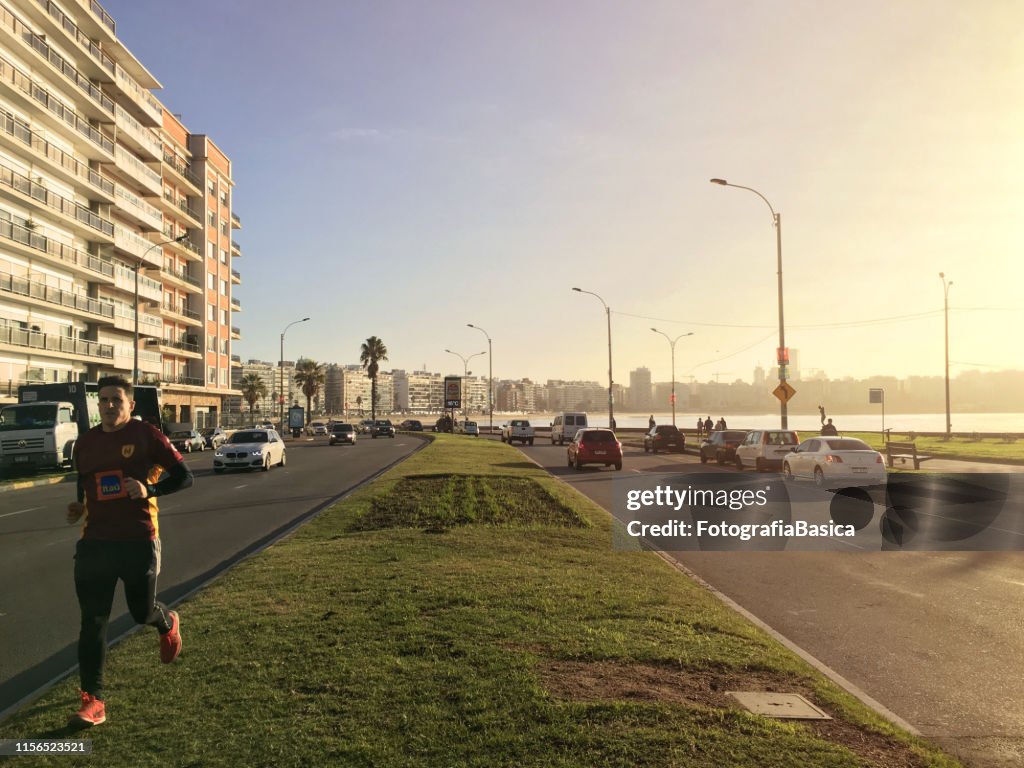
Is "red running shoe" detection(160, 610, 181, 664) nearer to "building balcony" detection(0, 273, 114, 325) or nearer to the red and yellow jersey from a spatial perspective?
the red and yellow jersey

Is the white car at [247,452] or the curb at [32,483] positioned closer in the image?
the curb at [32,483]

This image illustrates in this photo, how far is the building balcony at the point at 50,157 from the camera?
40062 millimetres

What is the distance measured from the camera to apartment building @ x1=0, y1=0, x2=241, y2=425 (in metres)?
41.6

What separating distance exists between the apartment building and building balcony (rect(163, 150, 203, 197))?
18 cm

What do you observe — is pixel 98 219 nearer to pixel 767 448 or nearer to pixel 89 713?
pixel 767 448

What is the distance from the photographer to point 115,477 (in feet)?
15.4

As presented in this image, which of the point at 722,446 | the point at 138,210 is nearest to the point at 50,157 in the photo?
the point at 138,210

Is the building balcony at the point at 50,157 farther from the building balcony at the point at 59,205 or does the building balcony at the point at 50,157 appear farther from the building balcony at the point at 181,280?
the building balcony at the point at 181,280

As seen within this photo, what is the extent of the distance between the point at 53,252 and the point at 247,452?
2598cm

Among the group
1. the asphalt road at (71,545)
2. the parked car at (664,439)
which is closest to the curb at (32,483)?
the asphalt road at (71,545)

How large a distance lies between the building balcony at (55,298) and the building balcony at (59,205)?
420 centimetres

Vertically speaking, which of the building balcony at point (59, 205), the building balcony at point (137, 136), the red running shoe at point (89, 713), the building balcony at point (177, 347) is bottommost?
the red running shoe at point (89, 713)

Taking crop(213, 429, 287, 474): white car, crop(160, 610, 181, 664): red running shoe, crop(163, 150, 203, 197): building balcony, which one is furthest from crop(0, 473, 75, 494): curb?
crop(163, 150, 203, 197): building balcony

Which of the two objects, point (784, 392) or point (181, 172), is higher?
point (181, 172)
